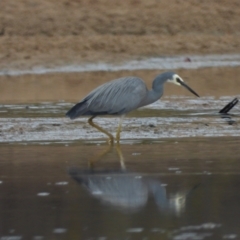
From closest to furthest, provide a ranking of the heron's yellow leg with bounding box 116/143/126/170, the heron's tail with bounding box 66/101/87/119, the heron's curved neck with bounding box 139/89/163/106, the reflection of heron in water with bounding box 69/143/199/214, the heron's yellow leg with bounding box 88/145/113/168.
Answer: the reflection of heron in water with bounding box 69/143/199/214
the heron's yellow leg with bounding box 116/143/126/170
the heron's yellow leg with bounding box 88/145/113/168
the heron's tail with bounding box 66/101/87/119
the heron's curved neck with bounding box 139/89/163/106

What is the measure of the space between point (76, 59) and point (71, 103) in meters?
8.38

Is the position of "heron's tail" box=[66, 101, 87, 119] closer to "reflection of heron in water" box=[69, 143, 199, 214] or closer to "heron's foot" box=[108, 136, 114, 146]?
"heron's foot" box=[108, 136, 114, 146]

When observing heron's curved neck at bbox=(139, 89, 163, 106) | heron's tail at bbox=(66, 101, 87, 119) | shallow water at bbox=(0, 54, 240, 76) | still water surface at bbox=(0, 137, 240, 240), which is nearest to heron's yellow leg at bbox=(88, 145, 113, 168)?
still water surface at bbox=(0, 137, 240, 240)

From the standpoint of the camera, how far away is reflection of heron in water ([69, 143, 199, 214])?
7402mm

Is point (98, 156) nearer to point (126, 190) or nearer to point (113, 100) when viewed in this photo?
point (113, 100)

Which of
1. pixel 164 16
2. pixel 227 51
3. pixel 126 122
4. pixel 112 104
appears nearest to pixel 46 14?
pixel 164 16

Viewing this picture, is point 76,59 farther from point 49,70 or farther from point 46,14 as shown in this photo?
point 46,14

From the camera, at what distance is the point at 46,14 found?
27.9 metres

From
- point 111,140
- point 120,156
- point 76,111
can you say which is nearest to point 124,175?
point 120,156

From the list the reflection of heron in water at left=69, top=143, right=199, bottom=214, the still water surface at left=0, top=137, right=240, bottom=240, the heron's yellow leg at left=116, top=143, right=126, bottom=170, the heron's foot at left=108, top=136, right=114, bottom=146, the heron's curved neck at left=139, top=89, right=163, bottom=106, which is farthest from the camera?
the heron's curved neck at left=139, top=89, right=163, bottom=106

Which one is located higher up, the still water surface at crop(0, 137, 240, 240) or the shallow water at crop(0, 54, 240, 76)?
the still water surface at crop(0, 137, 240, 240)

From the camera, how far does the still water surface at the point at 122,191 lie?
21.7ft

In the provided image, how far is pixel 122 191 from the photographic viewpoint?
795 cm

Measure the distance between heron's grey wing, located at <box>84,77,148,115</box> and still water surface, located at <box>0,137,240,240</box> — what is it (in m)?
0.68
